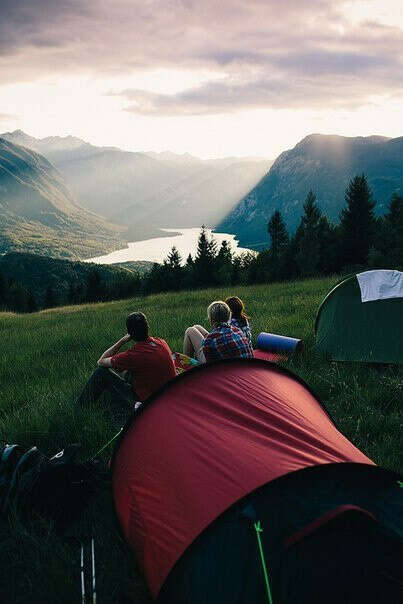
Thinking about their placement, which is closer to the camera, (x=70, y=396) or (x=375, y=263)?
(x=70, y=396)

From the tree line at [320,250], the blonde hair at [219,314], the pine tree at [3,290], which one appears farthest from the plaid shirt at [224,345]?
the pine tree at [3,290]

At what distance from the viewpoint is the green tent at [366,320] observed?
834 centimetres

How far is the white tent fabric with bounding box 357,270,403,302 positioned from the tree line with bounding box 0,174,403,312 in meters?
29.9

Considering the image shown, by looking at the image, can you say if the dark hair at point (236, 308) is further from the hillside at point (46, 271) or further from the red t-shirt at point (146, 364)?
the hillside at point (46, 271)

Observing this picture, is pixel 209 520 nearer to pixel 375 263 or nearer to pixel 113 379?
pixel 113 379

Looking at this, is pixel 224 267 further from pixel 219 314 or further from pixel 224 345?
pixel 224 345

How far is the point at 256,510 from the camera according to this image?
2.99m

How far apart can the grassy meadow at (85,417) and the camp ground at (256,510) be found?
39 cm

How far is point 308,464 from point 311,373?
4.61 meters

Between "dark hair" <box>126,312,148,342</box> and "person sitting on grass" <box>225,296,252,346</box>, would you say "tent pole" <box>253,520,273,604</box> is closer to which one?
"dark hair" <box>126,312,148,342</box>

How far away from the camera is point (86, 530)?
4176mm

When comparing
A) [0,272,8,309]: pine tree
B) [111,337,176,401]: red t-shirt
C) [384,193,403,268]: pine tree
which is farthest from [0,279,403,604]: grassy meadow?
[0,272,8,309]: pine tree

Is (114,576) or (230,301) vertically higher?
(230,301)

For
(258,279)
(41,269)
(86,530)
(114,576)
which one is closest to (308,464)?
(114,576)
